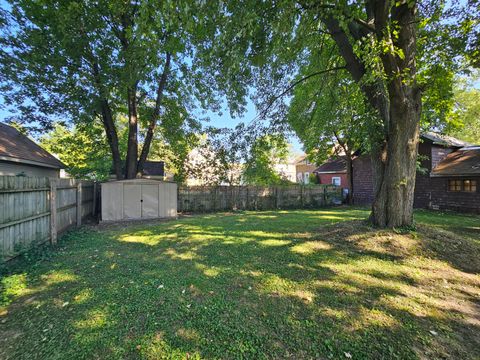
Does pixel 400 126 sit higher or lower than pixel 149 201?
higher

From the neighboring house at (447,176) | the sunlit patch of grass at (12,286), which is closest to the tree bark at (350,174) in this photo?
the neighboring house at (447,176)

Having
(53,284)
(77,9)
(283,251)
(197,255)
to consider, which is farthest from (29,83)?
(283,251)

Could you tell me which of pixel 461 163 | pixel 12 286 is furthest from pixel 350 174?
pixel 12 286

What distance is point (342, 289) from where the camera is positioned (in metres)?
3.34

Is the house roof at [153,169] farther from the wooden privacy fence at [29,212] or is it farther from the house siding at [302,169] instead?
the house siding at [302,169]

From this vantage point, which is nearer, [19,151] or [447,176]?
[19,151]

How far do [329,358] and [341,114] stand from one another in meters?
7.06

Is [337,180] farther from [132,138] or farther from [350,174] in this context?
[132,138]

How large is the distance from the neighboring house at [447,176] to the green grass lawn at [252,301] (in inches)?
377

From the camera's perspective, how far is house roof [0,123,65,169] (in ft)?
29.8

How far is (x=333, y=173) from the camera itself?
23.3 meters

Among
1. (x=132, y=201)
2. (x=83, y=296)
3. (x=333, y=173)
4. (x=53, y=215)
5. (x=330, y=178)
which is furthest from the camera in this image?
(x=330, y=178)

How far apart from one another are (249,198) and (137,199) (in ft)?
21.9

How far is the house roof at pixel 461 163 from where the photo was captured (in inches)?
457
